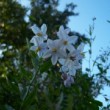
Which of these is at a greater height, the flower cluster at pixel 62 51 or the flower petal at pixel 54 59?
the flower cluster at pixel 62 51

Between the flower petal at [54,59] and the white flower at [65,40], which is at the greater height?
the white flower at [65,40]

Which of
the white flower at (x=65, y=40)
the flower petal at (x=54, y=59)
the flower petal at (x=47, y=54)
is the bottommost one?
the flower petal at (x=54, y=59)

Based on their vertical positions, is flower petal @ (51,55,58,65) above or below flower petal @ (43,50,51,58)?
below

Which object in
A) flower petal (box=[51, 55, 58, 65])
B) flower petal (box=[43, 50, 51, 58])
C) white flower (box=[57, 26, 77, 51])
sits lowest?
flower petal (box=[51, 55, 58, 65])

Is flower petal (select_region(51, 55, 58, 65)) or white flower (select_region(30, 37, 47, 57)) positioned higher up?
white flower (select_region(30, 37, 47, 57))

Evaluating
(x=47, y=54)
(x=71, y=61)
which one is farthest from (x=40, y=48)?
(x=71, y=61)

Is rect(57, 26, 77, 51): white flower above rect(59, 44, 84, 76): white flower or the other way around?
above

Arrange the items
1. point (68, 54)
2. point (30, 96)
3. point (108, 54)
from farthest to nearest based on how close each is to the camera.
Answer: point (108, 54) → point (68, 54) → point (30, 96)

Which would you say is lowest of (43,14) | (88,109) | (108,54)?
(88,109)

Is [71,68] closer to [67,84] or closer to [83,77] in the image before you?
[67,84]

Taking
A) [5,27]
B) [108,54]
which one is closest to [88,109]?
[108,54]

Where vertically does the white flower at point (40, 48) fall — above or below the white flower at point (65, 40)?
below
